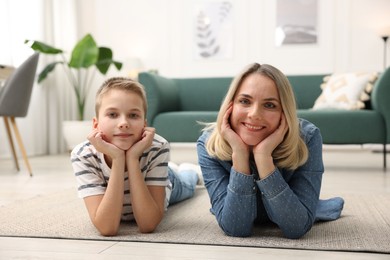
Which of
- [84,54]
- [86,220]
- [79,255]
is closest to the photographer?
[79,255]

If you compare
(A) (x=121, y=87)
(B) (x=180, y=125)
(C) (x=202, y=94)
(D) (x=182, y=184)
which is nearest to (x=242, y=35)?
(C) (x=202, y=94)

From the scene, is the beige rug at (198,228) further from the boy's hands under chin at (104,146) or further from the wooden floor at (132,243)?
the boy's hands under chin at (104,146)

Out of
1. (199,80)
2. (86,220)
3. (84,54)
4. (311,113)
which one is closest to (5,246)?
(86,220)

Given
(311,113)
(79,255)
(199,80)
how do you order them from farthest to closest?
(199,80) → (311,113) → (79,255)

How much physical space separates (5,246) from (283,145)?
0.83 meters

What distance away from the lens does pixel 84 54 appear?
5.06m

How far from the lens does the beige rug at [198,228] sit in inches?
55.9

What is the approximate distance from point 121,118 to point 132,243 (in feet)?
1.20

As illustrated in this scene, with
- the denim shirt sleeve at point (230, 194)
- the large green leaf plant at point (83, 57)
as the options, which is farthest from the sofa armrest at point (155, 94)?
the denim shirt sleeve at point (230, 194)

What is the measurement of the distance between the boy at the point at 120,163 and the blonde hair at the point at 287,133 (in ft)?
0.70

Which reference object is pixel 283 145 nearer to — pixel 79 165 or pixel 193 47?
pixel 79 165

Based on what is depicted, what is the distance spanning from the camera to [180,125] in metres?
3.77

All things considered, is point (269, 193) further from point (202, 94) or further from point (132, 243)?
point (202, 94)

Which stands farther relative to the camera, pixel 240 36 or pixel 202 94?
pixel 240 36
